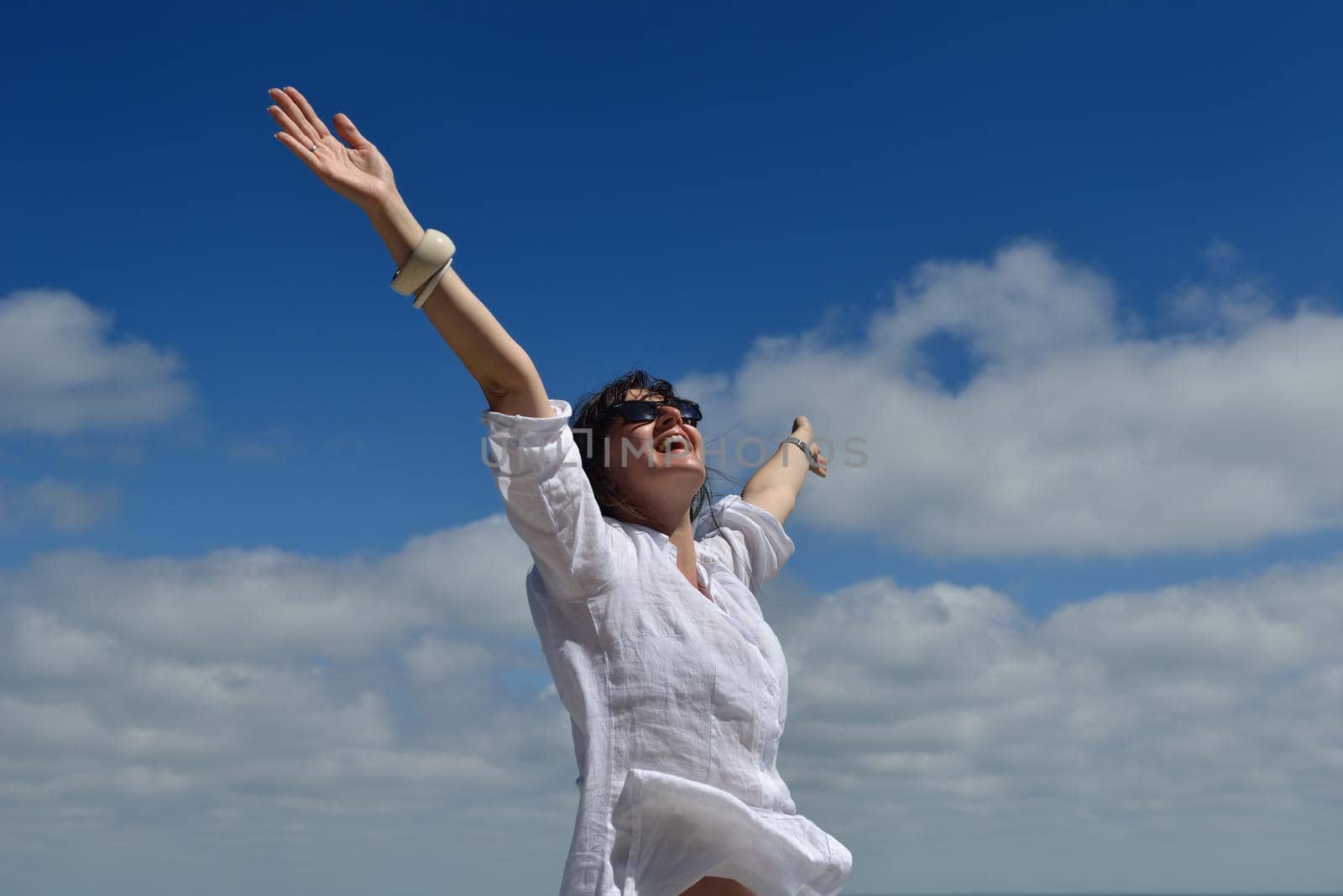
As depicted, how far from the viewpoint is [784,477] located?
6520 mm

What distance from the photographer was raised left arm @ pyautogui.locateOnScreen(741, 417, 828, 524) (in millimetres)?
6281

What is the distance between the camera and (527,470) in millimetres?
4016

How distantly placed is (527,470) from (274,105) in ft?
4.76

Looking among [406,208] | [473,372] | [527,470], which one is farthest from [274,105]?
[527,470]

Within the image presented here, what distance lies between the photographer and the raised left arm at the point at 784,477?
628 centimetres

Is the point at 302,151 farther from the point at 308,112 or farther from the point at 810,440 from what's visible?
the point at 810,440

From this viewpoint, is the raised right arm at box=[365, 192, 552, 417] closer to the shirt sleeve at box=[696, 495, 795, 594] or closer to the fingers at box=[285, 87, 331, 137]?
the fingers at box=[285, 87, 331, 137]

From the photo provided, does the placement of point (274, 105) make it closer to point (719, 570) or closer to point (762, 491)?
point (719, 570)

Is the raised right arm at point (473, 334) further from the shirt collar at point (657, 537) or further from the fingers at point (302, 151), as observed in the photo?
the shirt collar at point (657, 537)

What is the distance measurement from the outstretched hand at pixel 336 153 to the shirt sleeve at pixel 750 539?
2525 millimetres

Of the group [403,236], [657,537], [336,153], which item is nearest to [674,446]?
[657,537]

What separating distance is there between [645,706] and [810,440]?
2.96m

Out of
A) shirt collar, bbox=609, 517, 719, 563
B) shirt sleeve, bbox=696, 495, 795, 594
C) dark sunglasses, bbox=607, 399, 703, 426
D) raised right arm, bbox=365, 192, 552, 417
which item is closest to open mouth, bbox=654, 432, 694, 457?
dark sunglasses, bbox=607, 399, 703, 426

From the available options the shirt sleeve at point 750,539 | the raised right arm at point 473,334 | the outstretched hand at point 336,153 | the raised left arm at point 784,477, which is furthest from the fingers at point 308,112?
the raised left arm at point 784,477
